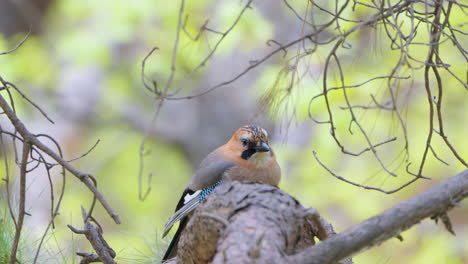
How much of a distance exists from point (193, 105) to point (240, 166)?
391 cm

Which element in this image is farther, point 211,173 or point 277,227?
point 211,173

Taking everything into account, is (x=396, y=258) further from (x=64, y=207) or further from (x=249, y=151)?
(x=64, y=207)

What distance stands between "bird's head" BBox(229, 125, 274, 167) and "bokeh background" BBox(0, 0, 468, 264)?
1.71 m

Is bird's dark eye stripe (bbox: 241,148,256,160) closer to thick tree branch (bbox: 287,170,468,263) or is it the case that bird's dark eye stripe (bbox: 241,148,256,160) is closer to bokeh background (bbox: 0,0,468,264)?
thick tree branch (bbox: 287,170,468,263)

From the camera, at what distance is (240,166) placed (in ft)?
9.18

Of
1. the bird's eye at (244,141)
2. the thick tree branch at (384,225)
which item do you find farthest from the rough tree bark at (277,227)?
the bird's eye at (244,141)

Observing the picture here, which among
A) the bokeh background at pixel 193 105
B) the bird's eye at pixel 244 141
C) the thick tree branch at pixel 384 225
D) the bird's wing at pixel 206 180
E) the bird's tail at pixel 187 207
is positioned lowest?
the thick tree branch at pixel 384 225

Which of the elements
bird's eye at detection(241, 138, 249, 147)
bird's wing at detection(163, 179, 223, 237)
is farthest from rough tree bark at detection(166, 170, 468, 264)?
bird's eye at detection(241, 138, 249, 147)

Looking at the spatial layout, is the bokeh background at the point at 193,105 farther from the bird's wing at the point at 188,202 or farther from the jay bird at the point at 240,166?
the bird's wing at the point at 188,202

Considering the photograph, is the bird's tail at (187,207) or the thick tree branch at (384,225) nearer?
the thick tree branch at (384,225)

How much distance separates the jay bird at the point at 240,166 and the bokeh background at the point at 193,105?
1.72 metres

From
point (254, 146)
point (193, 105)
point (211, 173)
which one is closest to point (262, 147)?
point (254, 146)

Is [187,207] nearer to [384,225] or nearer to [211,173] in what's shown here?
[211,173]

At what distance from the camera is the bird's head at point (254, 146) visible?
108 inches
